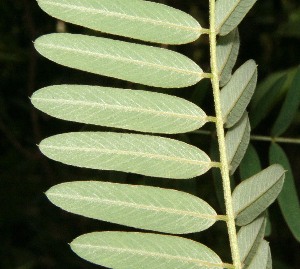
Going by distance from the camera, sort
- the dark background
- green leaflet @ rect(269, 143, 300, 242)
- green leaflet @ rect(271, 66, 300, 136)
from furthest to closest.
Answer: the dark background → green leaflet @ rect(271, 66, 300, 136) → green leaflet @ rect(269, 143, 300, 242)

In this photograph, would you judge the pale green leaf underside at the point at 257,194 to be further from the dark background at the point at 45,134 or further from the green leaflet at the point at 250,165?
the dark background at the point at 45,134

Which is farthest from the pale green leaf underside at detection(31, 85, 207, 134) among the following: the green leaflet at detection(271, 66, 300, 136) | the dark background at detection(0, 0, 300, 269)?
the dark background at detection(0, 0, 300, 269)

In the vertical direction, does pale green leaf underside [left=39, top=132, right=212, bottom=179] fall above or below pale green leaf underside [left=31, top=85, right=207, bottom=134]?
below

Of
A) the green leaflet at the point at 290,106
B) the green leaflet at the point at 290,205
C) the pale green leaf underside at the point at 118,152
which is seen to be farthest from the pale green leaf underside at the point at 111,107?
the green leaflet at the point at 290,106

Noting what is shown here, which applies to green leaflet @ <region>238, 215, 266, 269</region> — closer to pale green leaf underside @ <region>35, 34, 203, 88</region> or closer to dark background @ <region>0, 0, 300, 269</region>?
pale green leaf underside @ <region>35, 34, 203, 88</region>

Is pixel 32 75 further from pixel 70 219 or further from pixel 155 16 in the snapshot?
pixel 155 16

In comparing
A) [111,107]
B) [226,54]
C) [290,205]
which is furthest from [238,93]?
[290,205]
